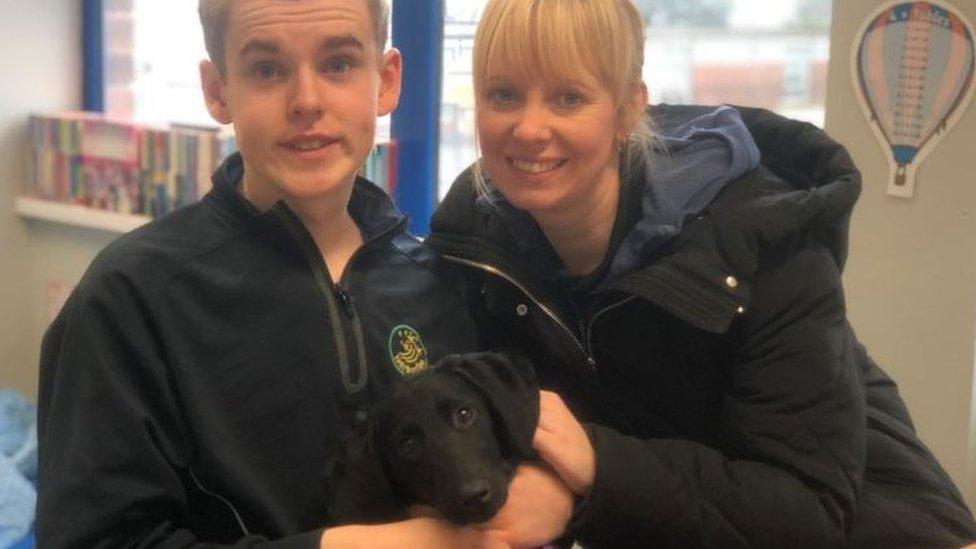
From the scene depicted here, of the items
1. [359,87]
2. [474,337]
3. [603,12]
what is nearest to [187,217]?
[359,87]

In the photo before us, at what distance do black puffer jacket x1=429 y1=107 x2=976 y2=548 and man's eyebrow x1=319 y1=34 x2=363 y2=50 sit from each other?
0.33 meters

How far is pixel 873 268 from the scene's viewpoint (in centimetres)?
227

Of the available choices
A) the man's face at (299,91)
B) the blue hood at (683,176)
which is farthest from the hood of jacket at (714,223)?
the man's face at (299,91)

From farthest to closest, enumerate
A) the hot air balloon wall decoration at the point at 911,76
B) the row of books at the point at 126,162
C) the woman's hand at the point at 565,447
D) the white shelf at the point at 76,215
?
the white shelf at the point at 76,215
the row of books at the point at 126,162
the hot air balloon wall decoration at the point at 911,76
the woman's hand at the point at 565,447

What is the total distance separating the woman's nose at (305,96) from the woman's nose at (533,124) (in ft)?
0.83

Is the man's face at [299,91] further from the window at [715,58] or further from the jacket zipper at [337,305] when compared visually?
the window at [715,58]

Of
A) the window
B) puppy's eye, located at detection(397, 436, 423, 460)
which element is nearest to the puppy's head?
puppy's eye, located at detection(397, 436, 423, 460)

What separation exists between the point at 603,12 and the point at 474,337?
1.50 feet

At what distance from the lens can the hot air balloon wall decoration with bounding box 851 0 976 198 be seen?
2127 mm

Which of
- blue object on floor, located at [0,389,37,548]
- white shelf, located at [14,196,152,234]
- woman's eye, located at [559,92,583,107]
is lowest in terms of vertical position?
blue object on floor, located at [0,389,37,548]

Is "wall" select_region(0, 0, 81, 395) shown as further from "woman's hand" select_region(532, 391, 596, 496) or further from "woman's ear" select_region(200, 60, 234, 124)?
"woman's hand" select_region(532, 391, 596, 496)

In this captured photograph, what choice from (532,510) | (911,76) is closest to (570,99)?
(532,510)

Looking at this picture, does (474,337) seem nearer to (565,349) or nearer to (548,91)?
(565,349)

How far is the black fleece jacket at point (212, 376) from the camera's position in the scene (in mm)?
1163
